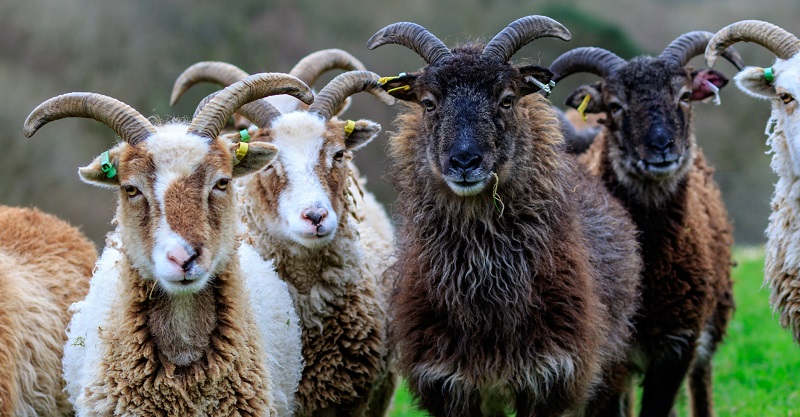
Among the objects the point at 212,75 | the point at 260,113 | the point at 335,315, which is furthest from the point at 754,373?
the point at 212,75

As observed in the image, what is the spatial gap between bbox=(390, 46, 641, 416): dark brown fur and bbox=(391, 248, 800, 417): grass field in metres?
0.55

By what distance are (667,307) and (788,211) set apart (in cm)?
122

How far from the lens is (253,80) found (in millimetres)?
5906

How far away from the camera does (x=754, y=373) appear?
959 centimetres

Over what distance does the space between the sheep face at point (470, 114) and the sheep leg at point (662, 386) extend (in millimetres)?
2582

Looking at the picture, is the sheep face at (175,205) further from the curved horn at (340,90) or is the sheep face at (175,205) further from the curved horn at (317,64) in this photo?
the curved horn at (317,64)

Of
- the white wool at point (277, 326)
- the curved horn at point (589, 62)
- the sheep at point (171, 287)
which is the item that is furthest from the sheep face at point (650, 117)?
the sheep at point (171, 287)

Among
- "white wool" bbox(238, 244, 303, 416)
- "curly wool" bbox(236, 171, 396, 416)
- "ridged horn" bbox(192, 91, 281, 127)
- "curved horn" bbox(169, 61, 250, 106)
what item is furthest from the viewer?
"curved horn" bbox(169, 61, 250, 106)

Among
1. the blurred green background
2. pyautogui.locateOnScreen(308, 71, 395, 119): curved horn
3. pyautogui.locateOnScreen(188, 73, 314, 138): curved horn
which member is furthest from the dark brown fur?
the blurred green background

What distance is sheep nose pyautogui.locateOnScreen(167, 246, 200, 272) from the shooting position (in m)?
4.96

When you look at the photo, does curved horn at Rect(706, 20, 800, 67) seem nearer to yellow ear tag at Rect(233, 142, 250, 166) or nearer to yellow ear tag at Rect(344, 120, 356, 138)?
yellow ear tag at Rect(344, 120, 356, 138)

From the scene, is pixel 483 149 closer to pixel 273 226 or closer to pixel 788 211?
pixel 273 226

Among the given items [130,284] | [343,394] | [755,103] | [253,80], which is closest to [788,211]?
[343,394]

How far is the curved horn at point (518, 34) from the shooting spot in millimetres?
5980
